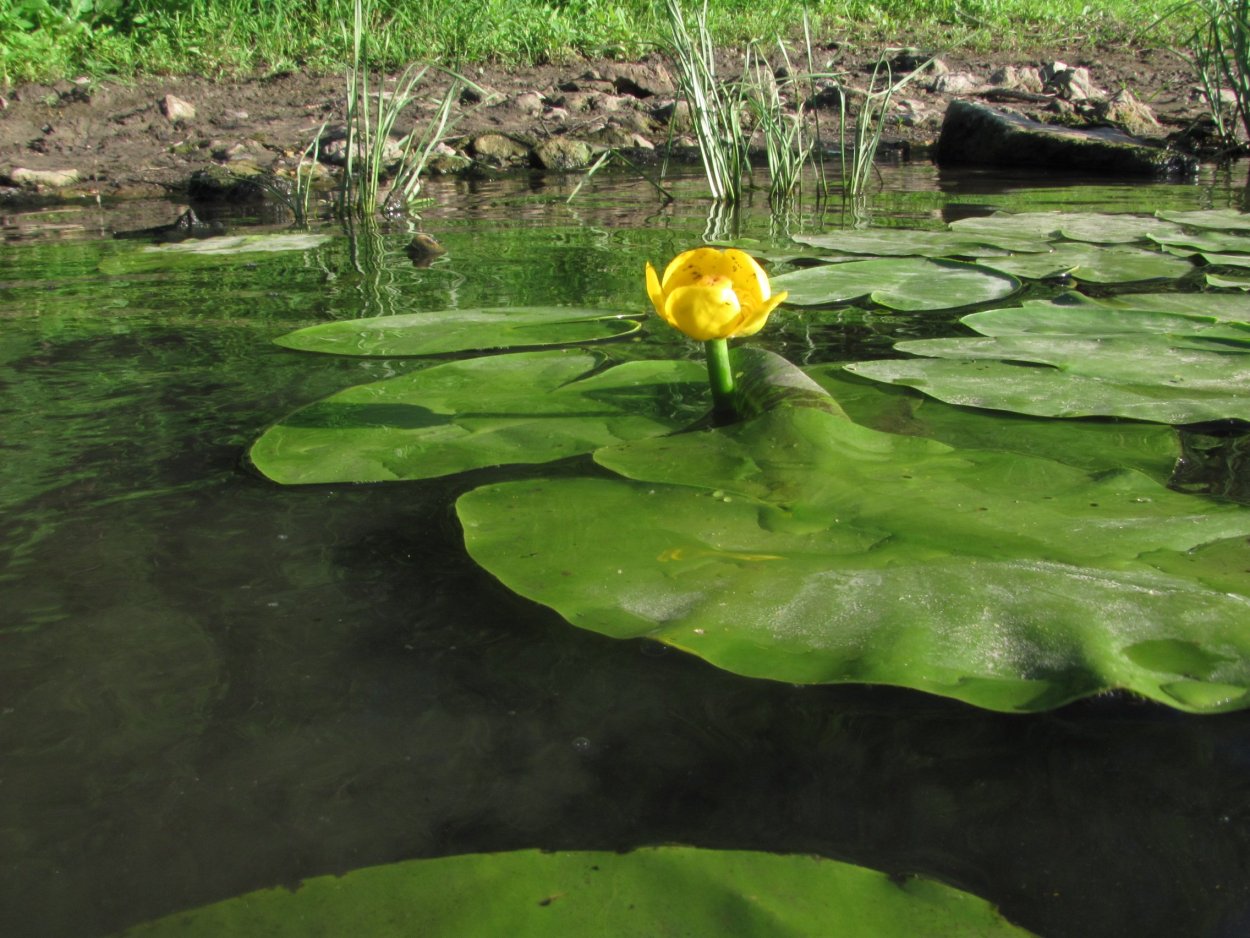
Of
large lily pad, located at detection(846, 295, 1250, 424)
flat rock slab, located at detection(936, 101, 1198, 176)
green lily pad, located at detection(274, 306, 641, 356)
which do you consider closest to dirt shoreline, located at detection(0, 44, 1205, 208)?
flat rock slab, located at detection(936, 101, 1198, 176)

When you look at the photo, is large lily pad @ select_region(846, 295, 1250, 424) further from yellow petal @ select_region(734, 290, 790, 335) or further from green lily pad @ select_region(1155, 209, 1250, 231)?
green lily pad @ select_region(1155, 209, 1250, 231)

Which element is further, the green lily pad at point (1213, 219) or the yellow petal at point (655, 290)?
the green lily pad at point (1213, 219)

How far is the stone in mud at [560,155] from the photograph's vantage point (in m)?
5.87

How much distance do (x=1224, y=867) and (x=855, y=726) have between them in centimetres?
24

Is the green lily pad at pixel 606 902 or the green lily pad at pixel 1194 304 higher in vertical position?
the green lily pad at pixel 1194 304

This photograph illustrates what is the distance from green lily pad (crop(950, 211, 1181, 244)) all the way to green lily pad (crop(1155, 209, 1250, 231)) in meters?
0.04

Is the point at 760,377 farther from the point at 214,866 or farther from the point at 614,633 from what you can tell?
the point at 214,866

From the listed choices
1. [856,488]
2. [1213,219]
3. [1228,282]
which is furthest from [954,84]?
[856,488]

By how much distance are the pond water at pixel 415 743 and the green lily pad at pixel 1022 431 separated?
18.4 inches

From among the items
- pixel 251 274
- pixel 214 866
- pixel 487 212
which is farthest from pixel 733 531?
pixel 487 212

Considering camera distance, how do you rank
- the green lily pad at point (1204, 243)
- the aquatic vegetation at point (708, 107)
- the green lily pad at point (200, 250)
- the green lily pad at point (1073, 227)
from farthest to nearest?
the aquatic vegetation at point (708, 107) < the green lily pad at point (200, 250) < the green lily pad at point (1073, 227) < the green lily pad at point (1204, 243)

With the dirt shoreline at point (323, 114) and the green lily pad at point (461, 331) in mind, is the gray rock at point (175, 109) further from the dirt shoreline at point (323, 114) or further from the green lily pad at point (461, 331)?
the green lily pad at point (461, 331)

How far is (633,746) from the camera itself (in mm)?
753

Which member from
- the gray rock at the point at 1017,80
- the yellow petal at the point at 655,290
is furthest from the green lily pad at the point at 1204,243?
the gray rock at the point at 1017,80
